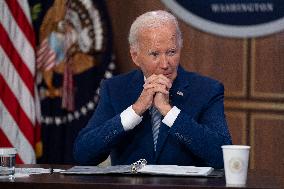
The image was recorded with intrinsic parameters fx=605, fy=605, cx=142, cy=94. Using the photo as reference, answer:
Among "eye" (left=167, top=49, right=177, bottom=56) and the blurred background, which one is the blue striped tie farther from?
the blurred background

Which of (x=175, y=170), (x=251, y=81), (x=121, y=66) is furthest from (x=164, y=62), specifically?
(x=121, y=66)

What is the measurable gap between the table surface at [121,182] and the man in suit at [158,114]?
14.2 inches

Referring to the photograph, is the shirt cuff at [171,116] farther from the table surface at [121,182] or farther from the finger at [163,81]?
the table surface at [121,182]

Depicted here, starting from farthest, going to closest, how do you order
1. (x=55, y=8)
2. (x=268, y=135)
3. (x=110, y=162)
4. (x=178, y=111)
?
(x=55, y=8) → (x=268, y=135) → (x=110, y=162) → (x=178, y=111)

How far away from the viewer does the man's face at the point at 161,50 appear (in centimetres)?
248

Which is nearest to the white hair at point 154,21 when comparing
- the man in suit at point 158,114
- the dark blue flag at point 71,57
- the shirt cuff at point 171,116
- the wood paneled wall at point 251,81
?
the man in suit at point 158,114

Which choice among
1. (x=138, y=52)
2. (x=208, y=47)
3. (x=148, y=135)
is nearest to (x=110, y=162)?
(x=148, y=135)

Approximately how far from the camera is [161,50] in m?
2.49

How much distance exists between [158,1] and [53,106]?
0.96m

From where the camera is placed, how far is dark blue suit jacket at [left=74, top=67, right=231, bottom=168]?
2.33m

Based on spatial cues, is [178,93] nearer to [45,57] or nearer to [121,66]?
[121,66]

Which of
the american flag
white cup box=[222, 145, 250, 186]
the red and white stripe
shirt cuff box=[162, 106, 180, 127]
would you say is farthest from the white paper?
the red and white stripe

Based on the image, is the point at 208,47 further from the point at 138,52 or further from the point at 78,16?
the point at 138,52

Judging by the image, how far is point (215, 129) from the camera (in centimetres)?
247
